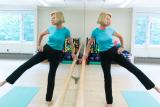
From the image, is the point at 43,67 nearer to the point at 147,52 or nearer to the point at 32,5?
the point at 32,5

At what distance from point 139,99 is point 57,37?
5.38 feet

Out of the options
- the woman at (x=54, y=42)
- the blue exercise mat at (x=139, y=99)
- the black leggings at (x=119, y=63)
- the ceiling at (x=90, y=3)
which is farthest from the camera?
the ceiling at (x=90, y=3)

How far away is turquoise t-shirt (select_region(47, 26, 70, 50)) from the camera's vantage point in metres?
3.83

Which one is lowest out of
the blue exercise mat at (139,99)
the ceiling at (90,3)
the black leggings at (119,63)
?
the blue exercise mat at (139,99)

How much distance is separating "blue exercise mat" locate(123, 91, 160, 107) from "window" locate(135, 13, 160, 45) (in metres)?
3.57

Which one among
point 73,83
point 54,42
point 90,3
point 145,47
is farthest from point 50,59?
point 145,47

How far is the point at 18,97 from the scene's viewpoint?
446 cm

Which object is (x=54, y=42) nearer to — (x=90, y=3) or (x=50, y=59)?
(x=50, y=59)

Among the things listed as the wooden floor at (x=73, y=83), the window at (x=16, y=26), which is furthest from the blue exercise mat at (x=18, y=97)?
the window at (x=16, y=26)

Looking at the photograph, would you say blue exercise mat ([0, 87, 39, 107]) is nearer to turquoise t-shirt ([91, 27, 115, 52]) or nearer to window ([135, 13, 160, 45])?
turquoise t-shirt ([91, 27, 115, 52])

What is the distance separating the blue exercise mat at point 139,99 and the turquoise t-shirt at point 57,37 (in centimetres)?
129

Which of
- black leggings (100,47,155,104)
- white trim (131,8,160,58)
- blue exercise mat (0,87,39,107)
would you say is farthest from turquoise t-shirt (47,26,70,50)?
white trim (131,8,160,58)

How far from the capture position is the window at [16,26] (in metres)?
3.99

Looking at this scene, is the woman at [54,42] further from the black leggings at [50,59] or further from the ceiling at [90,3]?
the ceiling at [90,3]
